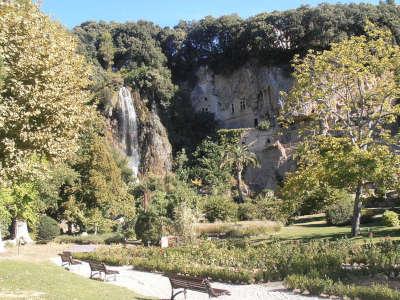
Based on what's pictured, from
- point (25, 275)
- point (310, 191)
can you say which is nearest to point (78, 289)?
point (25, 275)

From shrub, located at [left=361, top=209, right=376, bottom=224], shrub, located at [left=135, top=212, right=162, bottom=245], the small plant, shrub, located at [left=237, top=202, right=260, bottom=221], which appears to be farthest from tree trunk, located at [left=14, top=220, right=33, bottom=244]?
the small plant

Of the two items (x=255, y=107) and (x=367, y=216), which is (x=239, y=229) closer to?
(x=367, y=216)

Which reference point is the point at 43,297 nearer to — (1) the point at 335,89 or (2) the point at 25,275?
(2) the point at 25,275

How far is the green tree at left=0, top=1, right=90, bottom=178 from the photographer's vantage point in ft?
48.3

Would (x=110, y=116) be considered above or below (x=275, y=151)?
above

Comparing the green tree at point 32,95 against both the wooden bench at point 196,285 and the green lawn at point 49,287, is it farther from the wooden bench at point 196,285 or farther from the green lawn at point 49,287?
the wooden bench at point 196,285

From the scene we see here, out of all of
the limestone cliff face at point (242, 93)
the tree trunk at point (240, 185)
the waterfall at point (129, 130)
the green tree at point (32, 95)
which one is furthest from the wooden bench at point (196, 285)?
the limestone cliff face at point (242, 93)

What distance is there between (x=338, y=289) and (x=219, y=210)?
1019 inches

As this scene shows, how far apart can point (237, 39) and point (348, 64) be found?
40.5 m

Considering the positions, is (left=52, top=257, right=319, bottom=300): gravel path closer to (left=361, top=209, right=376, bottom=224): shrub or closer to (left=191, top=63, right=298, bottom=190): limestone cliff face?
(left=361, top=209, right=376, bottom=224): shrub

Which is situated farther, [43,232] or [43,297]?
[43,232]

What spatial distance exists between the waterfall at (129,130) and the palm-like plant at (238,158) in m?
11.1

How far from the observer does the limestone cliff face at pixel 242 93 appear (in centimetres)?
5972

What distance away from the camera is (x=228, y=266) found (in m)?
16.5
